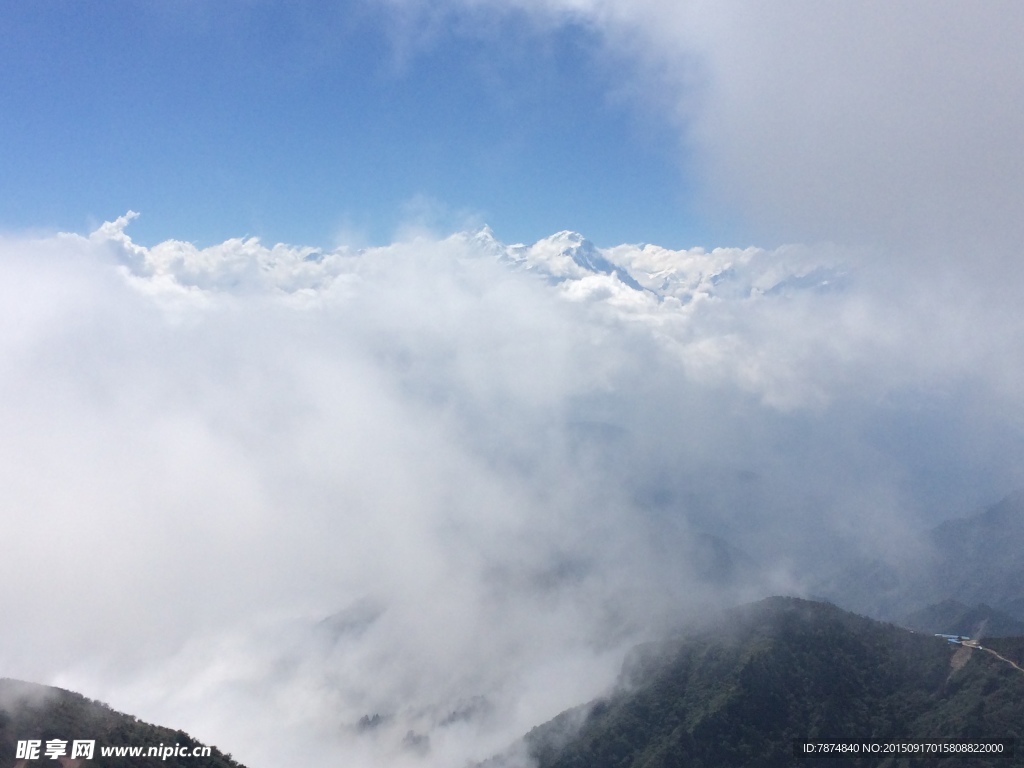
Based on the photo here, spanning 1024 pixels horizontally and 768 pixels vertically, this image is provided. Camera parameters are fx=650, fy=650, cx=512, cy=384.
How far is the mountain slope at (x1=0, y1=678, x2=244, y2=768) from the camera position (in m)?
87.0

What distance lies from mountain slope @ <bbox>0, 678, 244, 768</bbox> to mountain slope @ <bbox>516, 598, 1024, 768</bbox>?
341ft

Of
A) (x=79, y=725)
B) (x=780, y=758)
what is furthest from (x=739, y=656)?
(x=79, y=725)

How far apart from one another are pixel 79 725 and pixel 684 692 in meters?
142

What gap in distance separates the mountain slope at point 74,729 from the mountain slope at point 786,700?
103963 mm

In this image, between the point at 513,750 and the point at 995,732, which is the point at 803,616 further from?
the point at 513,750

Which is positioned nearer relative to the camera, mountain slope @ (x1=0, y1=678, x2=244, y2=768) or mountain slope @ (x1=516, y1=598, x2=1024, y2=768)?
mountain slope @ (x1=0, y1=678, x2=244, y2=768)

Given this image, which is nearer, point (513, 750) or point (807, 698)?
point (807, 698)

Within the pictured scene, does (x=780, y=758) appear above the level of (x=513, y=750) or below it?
below

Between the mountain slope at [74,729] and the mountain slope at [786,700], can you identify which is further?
the mountain slope at [786,700]

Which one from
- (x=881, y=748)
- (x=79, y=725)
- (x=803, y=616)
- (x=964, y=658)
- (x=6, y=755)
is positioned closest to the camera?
(x=6, y=755)

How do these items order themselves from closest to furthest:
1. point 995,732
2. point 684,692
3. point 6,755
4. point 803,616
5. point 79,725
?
point 6,755, point 79,725, point 995,732, point 684,692, point 803,616

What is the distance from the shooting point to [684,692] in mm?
178000

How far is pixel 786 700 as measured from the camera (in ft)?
537

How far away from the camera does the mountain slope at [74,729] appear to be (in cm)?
8700
